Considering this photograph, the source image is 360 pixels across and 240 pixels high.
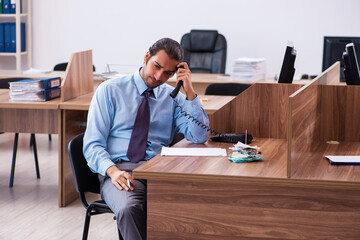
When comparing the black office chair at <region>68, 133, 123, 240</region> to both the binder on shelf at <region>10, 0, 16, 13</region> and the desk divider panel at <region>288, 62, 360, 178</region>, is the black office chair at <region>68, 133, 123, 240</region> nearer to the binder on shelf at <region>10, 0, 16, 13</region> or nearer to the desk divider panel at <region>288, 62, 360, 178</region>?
the desk divider panel at <region>288, 62, 360, 178</region>

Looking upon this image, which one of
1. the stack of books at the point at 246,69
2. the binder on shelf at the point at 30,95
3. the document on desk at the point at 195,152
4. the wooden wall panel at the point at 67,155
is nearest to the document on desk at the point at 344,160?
the document on desk at the point at 195,152

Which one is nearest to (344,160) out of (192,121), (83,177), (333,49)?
(192,121)

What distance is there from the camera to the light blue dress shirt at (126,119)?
8.13ft

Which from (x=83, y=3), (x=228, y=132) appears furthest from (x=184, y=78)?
(x=83, y=3)

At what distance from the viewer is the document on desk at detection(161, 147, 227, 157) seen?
231 centimetres

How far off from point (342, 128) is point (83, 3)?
215 inches

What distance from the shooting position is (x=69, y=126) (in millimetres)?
3678

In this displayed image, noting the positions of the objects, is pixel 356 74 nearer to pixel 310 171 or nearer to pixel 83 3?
pixel 310 171

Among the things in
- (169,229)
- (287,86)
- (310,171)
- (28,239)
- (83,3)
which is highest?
(83,3)

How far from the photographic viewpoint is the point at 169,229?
207 cm

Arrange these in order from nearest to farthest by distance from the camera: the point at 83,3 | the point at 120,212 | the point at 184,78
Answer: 1. the point at 120,212
2. the point at 184,78
3. the point at 83,3

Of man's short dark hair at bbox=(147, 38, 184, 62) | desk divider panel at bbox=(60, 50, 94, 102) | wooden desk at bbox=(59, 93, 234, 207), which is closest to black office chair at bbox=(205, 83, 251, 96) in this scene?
wooden desk at bbox=(59, 93, 234, 207)

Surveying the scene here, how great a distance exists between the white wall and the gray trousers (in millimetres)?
4975

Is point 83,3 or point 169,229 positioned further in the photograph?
point 83,3
